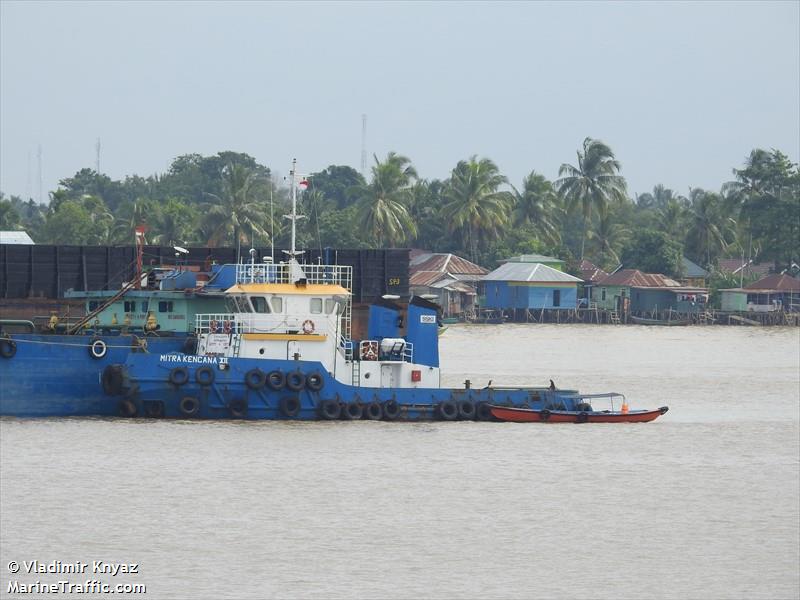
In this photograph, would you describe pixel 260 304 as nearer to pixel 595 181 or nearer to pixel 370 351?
pixel 370 351

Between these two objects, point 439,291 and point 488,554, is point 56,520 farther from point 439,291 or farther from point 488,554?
point 439,291

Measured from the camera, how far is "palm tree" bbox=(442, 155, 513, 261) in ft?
323

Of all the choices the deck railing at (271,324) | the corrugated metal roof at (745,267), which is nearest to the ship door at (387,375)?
the deck railing at (271,324)

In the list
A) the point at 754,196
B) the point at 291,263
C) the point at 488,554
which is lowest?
the point at 488,554

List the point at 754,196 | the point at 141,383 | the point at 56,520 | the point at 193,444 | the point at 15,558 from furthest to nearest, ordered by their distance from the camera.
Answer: the point at 754,196 < the point at 141,383 < the point at 193,444 < the point at 56,520 < the point at 15,558

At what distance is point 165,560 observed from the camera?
21.9 m

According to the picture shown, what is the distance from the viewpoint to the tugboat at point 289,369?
33.5m

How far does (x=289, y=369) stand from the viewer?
111 feet

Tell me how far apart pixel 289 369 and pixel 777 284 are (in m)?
68.8

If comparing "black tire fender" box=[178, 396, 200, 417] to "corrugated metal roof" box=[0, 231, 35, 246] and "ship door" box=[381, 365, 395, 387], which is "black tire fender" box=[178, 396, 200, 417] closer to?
"ship door" box=[381, 365, 395, 387]

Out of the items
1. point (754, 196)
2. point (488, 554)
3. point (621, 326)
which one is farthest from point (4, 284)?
point (754, 196)

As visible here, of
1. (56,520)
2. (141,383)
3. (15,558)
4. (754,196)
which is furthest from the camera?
(754,196)

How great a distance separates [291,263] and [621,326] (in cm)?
6197

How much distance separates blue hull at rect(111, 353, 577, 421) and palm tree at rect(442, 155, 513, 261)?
64358 millimetres
